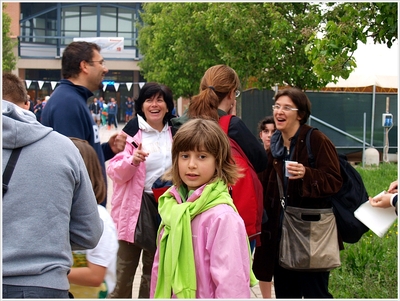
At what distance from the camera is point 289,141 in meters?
4.59

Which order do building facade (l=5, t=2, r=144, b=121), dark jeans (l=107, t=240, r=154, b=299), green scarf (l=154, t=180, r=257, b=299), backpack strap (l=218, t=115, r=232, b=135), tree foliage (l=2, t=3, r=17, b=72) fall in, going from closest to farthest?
1. green scarf (l=154, t=180, r=257, b=299)
2. backpack strap (l=218, t=115, r=232, b=135)
3. dark jeans (l=107, t=240, r=154, b=299)
4. tree foliage (l=2, t=3, r=17, b=72)
5. building facade (l=5, t=2, r=144, b=121)

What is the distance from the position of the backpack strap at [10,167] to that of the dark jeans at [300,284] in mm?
2576

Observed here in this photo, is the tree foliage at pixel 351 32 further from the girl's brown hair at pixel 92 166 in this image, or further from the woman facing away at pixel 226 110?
the girl's brown hair at pixel 92 166

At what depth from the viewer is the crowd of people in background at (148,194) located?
2490 mm

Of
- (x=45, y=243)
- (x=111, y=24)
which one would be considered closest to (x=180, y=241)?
(x=45, y=243)

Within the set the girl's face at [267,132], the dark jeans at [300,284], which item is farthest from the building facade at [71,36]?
the dark jeans at [300,284]

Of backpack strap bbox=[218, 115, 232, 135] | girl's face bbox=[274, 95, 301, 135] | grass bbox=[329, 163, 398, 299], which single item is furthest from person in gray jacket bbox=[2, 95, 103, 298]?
grass bbox=[329, 163, 398, 299]

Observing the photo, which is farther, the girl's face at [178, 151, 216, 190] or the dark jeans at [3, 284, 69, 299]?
the girl's face at [178, 151, 216, 190]

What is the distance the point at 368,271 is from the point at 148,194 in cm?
226

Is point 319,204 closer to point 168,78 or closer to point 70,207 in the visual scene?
point 70,207

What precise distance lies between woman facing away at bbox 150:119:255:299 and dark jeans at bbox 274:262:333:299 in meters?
1.52

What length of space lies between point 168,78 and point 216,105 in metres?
23.3

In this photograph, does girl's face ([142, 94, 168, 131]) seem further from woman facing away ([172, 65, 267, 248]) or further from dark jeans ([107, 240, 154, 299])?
dark jeans ([107, 240, 154, 299])

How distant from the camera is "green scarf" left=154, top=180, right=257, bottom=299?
2.98 meters
